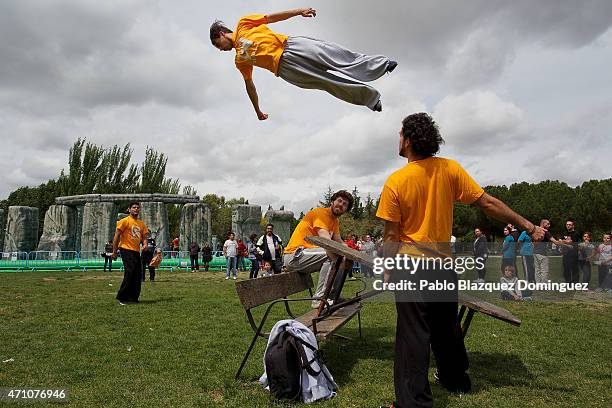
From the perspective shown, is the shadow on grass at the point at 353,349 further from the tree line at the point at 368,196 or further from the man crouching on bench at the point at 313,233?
the tree line at the point at 368,196

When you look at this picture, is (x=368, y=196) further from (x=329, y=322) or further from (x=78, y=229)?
(x=329, y=322)

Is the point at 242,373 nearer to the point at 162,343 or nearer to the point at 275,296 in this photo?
the point at 275,296

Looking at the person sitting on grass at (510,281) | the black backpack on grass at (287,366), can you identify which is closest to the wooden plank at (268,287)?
the black backpack on grass at (287,366)

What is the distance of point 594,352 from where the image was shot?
5.67 m

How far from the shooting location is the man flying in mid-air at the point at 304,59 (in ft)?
14.0

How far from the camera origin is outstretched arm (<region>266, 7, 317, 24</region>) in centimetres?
434

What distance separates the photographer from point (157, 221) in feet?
95.8

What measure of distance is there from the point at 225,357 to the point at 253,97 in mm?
2930

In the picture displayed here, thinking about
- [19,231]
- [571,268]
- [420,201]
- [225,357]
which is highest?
[19,231]

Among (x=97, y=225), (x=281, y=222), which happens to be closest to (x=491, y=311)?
(x=281, y=222)

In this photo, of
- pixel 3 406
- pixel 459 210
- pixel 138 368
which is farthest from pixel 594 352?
pixel 459 210

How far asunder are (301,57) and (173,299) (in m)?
7.90

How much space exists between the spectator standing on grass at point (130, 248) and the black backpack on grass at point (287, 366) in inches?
249

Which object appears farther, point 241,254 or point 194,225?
point 194,225
